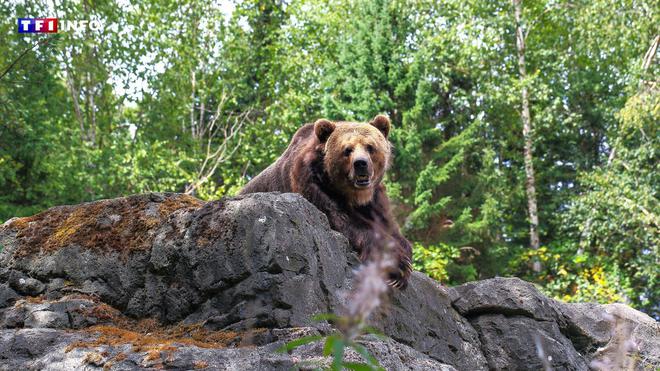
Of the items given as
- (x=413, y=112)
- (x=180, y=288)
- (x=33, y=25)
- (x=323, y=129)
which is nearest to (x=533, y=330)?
(x=323, y=129)

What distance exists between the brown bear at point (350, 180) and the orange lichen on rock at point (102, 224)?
1.03m

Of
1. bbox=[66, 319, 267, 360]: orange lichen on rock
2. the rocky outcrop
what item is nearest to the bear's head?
the rocky outcrop

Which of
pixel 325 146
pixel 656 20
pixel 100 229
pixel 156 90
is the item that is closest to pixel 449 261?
pixel 656 20

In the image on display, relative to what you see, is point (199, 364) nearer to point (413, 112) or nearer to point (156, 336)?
point (156, 336)

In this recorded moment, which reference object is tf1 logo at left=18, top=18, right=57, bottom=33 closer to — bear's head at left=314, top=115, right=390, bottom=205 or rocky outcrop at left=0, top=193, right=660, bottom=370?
bear's head at left=314, top=115, right=390, bottom=205

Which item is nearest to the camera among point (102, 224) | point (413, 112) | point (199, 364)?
point (199, 364)

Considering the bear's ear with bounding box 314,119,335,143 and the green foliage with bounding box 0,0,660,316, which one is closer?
the bear's ear with bounding box 314,119,335,143

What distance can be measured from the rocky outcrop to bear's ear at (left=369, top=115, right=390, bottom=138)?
1584 mm

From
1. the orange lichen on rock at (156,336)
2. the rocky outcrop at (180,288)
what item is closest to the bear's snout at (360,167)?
the rocky outcrop at (180,288)

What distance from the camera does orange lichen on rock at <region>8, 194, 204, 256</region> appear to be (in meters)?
4.97

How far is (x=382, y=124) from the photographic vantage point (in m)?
6.81

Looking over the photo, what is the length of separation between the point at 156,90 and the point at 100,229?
20995 mm

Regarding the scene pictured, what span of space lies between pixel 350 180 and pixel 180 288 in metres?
1.90

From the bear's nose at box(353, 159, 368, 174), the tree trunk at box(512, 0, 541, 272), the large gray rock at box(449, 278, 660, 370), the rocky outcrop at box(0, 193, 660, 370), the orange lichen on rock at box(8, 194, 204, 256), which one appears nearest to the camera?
the rocky outcrop at box(0, 193, 660, 370)
